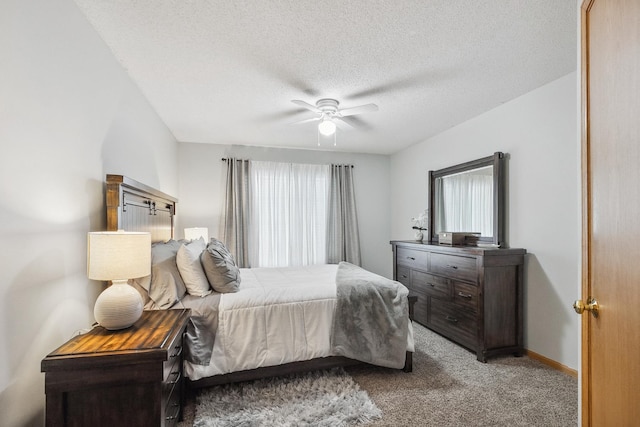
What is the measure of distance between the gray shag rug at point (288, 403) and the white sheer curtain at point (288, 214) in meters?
2.55

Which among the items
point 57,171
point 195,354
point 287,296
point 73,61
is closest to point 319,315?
point 287,296

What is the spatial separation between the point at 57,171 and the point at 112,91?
0.98 meters

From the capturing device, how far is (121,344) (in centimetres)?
141

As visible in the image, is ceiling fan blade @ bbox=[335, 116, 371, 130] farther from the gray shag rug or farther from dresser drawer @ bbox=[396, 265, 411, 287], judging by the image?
the gray shag rug

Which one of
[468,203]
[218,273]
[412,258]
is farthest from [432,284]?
[218,273]

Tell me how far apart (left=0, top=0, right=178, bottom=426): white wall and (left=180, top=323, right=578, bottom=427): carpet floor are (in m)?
1.02

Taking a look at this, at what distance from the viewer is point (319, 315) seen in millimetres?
2449

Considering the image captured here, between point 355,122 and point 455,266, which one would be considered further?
point 355,122

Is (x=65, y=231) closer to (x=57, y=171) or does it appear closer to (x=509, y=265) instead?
(x=57, y=171)

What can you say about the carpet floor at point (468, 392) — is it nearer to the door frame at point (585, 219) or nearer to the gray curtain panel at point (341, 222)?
the door frame at point (585, 219)

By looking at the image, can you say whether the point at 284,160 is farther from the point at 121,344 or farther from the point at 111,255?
the point at 121,344

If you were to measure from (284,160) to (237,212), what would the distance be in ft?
3.80

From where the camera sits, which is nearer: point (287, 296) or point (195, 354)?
point (195, 354)

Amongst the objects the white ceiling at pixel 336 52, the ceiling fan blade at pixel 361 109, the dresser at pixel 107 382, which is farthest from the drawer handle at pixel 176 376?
the ceiling fan blade at pixel 361 109
